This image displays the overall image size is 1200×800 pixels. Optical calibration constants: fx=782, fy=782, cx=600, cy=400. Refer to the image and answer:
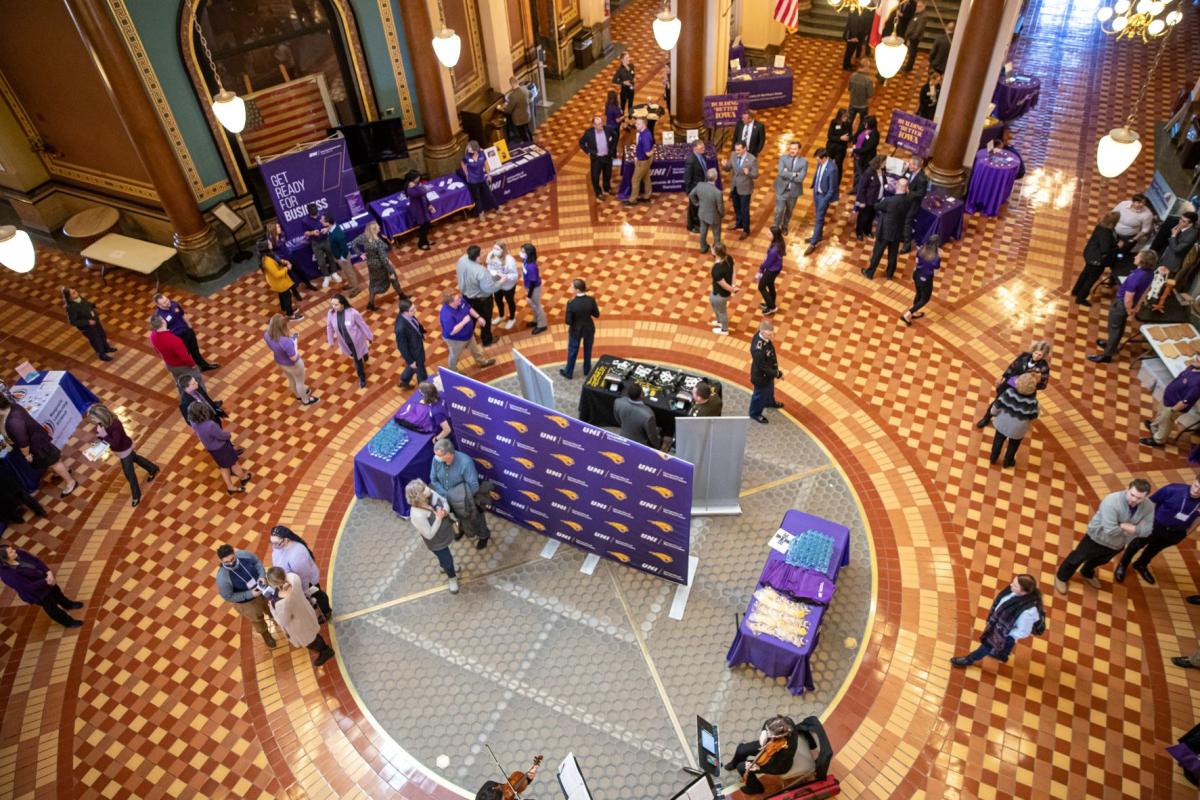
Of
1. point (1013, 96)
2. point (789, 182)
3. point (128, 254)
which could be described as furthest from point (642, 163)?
point (128, 254)

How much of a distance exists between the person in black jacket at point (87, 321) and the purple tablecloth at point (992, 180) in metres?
13.7

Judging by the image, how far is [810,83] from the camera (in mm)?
17172

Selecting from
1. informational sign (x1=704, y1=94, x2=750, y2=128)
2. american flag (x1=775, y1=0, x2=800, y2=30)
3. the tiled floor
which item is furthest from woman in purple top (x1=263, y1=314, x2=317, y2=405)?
american flag (x1=775, y1=0, x2=800, y2=30)

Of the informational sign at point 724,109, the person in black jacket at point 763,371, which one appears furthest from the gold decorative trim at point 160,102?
the person in black jacket at point 763,371

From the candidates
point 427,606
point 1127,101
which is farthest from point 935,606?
point 1127,101

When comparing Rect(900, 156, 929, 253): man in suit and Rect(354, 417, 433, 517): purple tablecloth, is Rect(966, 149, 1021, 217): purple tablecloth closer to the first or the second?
Rect(900, 156, 929, 253): man in suit

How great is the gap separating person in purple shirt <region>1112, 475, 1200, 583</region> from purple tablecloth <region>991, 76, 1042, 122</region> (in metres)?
10.1

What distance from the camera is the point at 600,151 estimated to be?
Result: 13578 mm

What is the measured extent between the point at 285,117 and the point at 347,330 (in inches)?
229

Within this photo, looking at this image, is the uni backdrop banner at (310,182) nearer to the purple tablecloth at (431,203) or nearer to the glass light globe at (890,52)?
the purple tablecloth at (431,203)

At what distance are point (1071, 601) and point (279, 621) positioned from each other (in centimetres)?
776

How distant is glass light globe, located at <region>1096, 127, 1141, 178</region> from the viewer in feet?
25.5

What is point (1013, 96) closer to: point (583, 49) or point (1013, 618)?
point (583, 49)

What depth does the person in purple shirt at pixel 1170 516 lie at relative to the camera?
7312 millimetres
